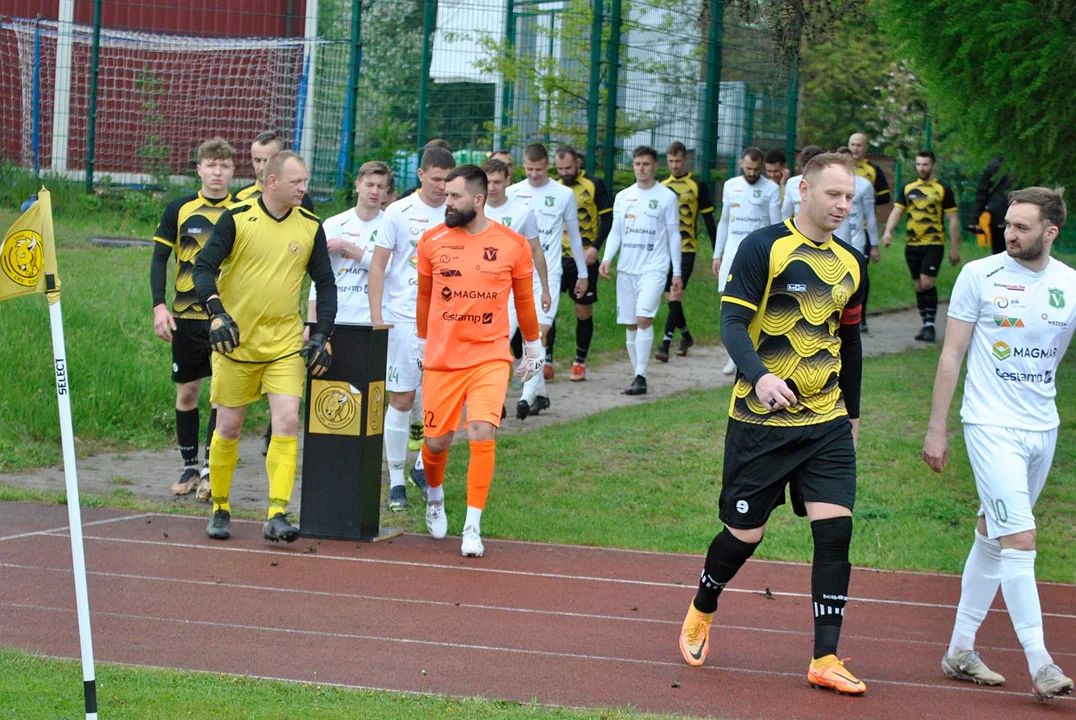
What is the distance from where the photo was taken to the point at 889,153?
109ft

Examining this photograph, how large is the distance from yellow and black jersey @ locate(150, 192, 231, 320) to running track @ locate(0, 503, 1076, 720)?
1.57 metres

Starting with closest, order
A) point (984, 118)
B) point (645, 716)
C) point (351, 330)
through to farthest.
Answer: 1. point (645, 716)
2. point (351, 330)
3. point (984, 118)

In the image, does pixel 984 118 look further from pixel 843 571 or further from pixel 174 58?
pixel 174 58

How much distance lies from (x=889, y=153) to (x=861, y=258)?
28.1 metres

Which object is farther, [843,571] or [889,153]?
[889,153]

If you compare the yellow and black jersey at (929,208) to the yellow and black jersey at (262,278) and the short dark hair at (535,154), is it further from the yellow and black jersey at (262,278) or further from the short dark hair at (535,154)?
the yellow and black jersey at (262,278)

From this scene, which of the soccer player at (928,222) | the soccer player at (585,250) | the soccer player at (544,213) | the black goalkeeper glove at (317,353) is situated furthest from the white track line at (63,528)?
the soccer player at (928,222)

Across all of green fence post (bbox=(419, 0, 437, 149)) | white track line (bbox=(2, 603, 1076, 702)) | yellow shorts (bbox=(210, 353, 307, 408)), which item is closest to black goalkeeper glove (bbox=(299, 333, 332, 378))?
yellow shorts (bbox=(210, 353, 307, 408))

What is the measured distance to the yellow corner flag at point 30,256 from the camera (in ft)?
16.2

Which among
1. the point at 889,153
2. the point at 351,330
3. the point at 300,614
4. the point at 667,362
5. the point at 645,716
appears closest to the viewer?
the point at 645,716

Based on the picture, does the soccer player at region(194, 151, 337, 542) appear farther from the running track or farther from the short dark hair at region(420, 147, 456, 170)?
the short dark hair at region(420, 147, 456, 170)

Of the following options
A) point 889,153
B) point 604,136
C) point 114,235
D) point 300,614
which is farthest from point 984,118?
point 889,153

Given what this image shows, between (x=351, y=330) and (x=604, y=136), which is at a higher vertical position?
(x=604, y=136)

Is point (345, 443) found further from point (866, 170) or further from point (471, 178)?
point (866, 170)
